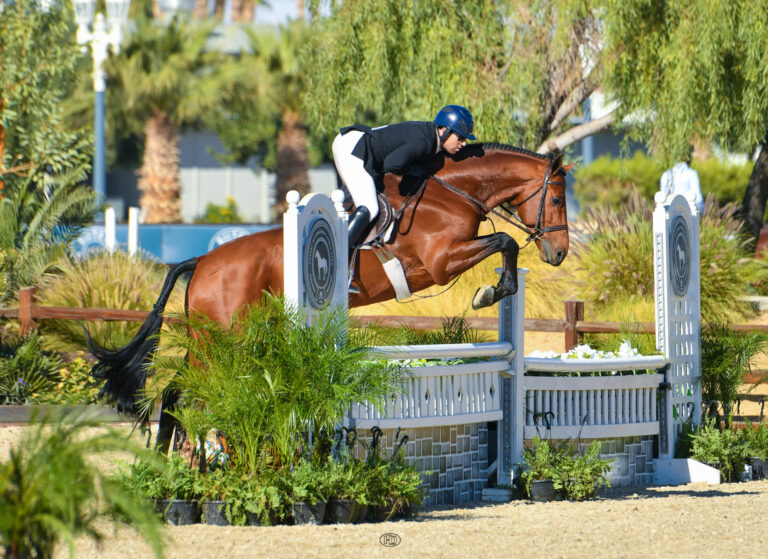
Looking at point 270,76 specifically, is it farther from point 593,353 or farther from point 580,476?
point 580,476

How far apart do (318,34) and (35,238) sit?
5.94 meters

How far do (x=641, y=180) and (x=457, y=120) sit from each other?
2837 centimetres

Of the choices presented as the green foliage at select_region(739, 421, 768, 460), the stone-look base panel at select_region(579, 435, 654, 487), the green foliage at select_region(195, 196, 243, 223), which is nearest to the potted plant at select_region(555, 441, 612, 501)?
the stone-look base panel at select_region(579, 435, 654, 487)

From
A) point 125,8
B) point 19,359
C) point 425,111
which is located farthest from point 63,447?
point 125,8

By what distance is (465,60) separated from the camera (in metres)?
15.2

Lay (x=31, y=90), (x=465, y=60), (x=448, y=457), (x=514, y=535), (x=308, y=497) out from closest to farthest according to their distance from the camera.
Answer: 1. (x=514, y=535)
2. (x=308, y=497)
3. (x=448, y=457)
4. (x=465, y=60)
5. (x=31, y=90)

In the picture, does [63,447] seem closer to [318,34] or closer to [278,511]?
[278,511]

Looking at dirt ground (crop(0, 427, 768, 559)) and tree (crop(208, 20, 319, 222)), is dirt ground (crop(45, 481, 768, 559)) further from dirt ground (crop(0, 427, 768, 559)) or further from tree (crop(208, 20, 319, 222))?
tree (crop(208, 20, 319, 222))

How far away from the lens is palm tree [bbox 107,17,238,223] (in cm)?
3253

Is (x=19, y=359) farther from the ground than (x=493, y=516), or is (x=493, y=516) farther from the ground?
(x=19, y=359)

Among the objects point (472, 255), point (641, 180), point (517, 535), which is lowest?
point (517, 535)

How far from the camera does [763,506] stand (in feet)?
21.6

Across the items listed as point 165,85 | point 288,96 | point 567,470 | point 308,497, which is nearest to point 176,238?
point 567,470

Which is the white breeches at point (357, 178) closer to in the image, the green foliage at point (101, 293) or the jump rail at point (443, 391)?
the jump rail at point (443, 391)
